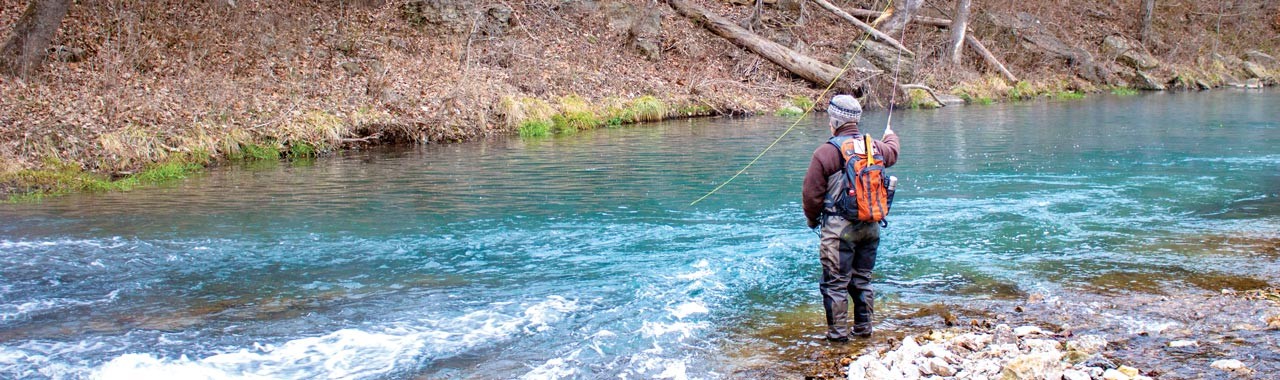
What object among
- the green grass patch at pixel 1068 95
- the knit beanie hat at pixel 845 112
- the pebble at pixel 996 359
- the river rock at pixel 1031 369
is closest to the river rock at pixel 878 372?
the pebble at pixel 996 359

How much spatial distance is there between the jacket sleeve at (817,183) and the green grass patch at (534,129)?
48.5ft

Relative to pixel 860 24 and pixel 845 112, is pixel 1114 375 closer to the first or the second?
pixel 845 112

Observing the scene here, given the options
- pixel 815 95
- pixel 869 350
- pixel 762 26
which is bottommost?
pixel 869 350

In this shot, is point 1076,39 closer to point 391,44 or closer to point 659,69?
point 659,69

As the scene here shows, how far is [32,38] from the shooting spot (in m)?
15.8

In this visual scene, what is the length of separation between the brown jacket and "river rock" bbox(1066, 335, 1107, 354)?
54.5 inches

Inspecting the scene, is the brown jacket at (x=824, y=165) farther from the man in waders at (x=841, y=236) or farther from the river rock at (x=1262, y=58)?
the river rock at (x=1262, y=58)

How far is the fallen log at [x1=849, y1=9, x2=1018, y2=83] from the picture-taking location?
31.5m

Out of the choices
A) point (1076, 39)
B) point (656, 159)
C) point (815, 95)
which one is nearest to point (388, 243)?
point (656, 159)

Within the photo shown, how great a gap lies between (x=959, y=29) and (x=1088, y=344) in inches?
1115

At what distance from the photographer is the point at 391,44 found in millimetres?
22203

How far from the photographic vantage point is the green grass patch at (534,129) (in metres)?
20.2

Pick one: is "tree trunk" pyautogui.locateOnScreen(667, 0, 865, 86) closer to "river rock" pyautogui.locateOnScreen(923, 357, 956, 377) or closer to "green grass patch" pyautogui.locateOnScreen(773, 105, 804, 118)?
"green grass patch" pyautogui.locateOnScreen(773, 105, 804, 118)

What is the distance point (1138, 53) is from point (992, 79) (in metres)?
10.1
